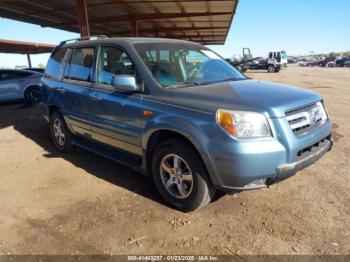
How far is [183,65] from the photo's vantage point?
448 centimetres

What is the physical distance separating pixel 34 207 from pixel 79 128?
5.29ft

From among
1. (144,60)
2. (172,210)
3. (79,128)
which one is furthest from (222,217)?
(79,128)

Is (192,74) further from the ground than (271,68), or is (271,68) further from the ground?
(192,74)

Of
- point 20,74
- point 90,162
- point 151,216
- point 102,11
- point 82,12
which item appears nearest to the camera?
point 151,216

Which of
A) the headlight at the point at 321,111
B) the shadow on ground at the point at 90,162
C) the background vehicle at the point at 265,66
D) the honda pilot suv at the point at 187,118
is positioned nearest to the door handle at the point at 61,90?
the honda pilot suv at the point at 187,118

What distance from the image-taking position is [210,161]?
3344 mm

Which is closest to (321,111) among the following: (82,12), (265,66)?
(82,12)

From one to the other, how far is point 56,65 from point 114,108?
2.29m

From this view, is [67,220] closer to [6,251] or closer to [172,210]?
[6,251]

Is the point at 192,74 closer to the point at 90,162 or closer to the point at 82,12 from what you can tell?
the point at 90,162

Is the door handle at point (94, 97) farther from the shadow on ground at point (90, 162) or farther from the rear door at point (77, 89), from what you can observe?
the shadow on ground at point (90, 162)

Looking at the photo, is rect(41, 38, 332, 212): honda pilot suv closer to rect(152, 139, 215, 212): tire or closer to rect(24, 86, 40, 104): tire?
rect(152, 139, 215, 212): tire

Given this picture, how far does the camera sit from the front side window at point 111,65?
433cm

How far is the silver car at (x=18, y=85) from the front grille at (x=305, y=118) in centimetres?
1125
